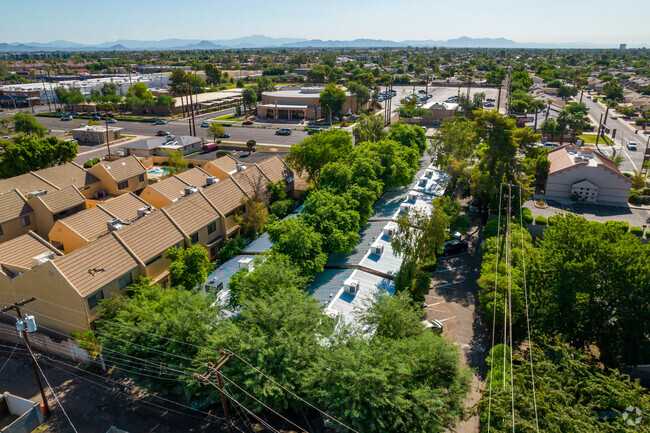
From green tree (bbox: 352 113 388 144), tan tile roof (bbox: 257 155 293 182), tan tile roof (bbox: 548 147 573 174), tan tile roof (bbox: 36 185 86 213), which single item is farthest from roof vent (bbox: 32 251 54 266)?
tan tile roof (bbox: 548 147 573 174)

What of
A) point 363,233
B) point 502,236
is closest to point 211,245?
point 363,233

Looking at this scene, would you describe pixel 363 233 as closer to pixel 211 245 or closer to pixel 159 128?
pixel 211 245

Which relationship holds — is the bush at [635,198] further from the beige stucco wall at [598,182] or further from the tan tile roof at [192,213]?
the tan tile roof at [192,213]

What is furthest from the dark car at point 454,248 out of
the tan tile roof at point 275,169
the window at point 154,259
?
Result: the window at point 154,259

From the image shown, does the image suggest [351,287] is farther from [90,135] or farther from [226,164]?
[90,135]

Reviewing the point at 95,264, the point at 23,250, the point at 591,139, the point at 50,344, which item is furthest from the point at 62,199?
the point at 591,139
